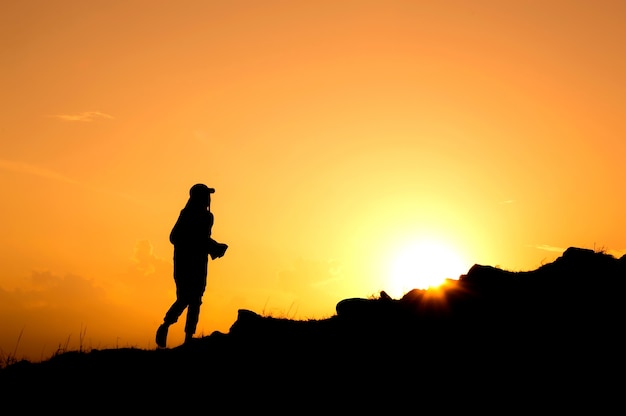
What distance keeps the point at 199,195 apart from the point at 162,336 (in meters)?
3.02

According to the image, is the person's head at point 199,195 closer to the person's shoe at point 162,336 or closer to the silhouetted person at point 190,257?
the silhouetted person at point 190,257

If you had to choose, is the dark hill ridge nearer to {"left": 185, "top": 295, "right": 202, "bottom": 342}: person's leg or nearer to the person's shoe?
{"left": 185, "top": 295, "right": 202, "bottom": 342}: person's leg

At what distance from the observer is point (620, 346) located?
25.3 feet

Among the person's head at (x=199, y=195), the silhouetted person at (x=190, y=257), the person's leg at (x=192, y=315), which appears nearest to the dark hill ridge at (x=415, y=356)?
the person's leg at (x=192, y=315)

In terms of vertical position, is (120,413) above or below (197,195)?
below

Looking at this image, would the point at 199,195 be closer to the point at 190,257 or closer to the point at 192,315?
the point at 190,257

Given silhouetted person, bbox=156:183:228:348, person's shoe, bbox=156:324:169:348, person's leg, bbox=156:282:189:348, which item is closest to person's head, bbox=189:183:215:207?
silhouetted person, bbox=156:183:228:348

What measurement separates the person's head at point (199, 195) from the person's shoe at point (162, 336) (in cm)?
266

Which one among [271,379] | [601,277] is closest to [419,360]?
[271,379]

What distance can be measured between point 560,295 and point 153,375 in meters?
6.75

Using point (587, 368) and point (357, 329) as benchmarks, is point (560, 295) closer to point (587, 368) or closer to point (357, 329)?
point (587, 368)

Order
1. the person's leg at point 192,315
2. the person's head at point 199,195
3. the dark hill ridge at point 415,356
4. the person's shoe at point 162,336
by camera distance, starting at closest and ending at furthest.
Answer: the dark hill ridge at point 415,356 < the person's shoe at point 162,336 < the person's leg at point 192,315 < the person's head at point 199,195

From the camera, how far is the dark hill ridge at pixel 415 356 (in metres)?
7.40

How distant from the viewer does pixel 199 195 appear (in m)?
11.7
